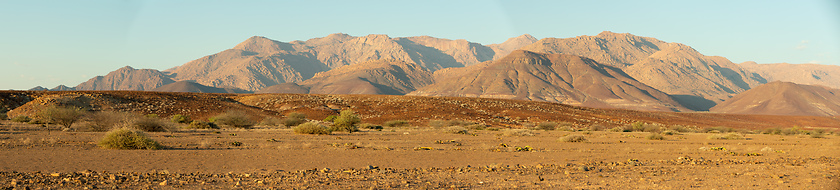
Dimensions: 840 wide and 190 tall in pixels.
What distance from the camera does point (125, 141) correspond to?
17297 millimetres

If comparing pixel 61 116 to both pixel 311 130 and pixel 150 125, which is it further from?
pixel 311 130

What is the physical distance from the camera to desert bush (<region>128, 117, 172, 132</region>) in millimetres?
27266

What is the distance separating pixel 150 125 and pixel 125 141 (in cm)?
1165

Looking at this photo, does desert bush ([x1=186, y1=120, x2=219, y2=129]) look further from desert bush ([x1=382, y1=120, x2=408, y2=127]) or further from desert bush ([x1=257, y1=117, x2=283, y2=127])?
desert bush ([x1=382, y1=120, x2=408, y2=127])

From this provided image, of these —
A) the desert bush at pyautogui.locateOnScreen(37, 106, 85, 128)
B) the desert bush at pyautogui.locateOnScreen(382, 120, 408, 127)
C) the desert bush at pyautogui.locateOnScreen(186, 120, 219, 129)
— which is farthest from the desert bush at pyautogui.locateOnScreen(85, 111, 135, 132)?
the desert bush at pyautogui.locateOnScreen(382, 120, 408, 127)

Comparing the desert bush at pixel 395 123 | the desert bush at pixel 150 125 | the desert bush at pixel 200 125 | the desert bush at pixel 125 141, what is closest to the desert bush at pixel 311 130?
the desert bush at pixel 150 125

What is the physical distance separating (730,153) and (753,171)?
25.4ft

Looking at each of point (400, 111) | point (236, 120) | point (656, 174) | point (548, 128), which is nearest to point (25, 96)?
point (236, 120)

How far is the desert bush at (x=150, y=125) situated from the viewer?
27.3 meters

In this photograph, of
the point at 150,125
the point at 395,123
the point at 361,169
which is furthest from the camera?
the point at 395,123

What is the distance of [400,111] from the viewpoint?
6072 cm

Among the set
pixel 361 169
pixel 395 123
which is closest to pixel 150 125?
pixel 361 169

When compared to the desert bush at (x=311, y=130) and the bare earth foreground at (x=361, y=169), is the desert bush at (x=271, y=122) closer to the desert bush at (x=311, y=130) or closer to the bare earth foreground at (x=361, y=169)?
the desert bush at (x=311, y=130)

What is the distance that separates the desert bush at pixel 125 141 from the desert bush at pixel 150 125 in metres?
10.4
